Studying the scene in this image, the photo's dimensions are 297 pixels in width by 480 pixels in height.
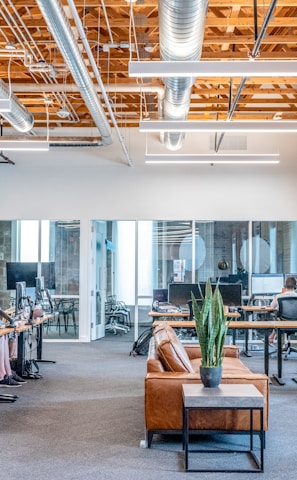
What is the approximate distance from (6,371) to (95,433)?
6.25 ft

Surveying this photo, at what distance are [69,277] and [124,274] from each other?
121 centimetres

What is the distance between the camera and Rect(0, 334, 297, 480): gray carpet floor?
3.34 metres

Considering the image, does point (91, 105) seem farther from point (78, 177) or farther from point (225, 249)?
point (225, 249)

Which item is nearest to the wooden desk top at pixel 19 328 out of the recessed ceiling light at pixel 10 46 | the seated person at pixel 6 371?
the seated person at pixel 6 371

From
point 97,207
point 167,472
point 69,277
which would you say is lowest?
point 167,472

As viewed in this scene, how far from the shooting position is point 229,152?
31.9 feet

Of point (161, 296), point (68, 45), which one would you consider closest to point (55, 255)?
point (161, 296)

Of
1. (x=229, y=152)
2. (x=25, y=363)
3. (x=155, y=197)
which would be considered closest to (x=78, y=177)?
(x=155, y=197)

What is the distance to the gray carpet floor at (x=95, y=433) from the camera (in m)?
3.34

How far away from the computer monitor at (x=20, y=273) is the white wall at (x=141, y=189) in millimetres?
2331

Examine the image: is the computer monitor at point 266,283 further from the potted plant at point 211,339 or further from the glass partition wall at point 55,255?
the potted plant at point 211,339

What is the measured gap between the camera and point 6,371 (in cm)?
562

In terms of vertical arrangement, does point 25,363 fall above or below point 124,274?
below

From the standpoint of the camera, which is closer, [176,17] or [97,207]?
[176,17]
